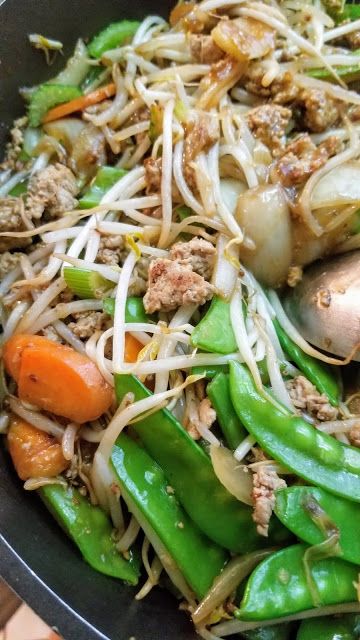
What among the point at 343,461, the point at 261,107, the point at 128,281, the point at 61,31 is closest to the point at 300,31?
the point at 261,107

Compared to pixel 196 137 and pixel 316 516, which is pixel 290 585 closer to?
pixel 316 516

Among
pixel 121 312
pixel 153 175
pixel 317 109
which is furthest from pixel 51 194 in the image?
pixel 317 109

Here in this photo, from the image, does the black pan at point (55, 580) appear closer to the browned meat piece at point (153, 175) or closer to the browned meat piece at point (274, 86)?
the browned meat piece at point (153, 175)

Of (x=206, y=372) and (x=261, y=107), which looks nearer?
(x=206, y=372)

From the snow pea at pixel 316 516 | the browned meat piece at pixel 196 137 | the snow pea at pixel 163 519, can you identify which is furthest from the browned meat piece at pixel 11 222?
the snow pea at pixel 316 516

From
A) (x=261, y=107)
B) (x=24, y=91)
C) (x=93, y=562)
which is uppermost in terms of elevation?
(x=24, y=91)

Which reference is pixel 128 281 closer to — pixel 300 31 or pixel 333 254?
pixel 333 254
